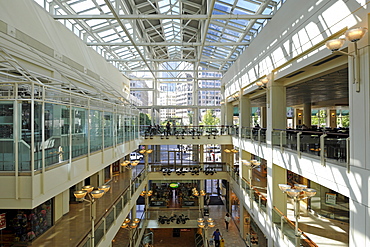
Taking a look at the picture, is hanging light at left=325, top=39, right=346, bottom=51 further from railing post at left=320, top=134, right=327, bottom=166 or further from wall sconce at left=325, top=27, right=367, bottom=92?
A: railing post at left=320, top=134, right=327, bottom=166

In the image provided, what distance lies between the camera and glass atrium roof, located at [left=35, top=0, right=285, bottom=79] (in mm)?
10711

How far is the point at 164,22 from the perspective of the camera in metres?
18.2

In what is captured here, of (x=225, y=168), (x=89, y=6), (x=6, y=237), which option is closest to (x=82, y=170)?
(x=6, y=237)

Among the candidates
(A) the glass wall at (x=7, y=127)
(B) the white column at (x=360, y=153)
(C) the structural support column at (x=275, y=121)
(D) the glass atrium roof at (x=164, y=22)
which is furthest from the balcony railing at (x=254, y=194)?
(A) the glass wall at (x=7, y=127)

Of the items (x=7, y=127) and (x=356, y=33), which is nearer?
(x=356, y=33)

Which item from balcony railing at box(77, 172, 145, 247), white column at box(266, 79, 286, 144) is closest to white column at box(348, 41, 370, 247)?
white column at box(266, 79, 286, 144)

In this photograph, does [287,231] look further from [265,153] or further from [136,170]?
[136,170]

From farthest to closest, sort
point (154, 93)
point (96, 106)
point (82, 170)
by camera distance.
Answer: point (154, 93), point (96, 106), point (82, 170)

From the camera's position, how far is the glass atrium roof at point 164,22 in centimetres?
1071

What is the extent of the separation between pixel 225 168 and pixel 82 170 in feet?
50.5

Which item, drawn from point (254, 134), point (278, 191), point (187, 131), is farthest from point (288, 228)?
point (187, 131)

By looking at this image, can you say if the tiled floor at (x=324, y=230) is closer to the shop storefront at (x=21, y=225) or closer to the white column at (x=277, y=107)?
the white column at (x=277, y=107)

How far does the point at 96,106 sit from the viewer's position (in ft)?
27.5

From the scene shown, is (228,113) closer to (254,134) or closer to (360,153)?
(254,134)
